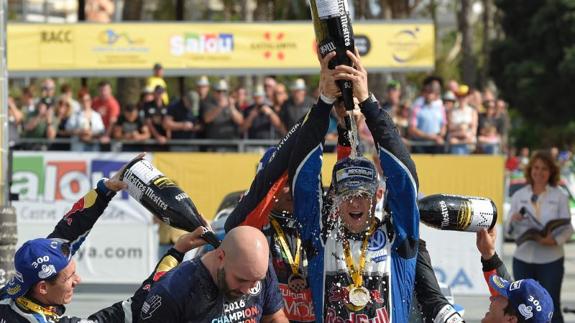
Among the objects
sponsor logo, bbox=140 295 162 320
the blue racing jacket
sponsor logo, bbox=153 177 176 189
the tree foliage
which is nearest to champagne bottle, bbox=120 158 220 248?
sponsor logo, bbox=153 177 176 189

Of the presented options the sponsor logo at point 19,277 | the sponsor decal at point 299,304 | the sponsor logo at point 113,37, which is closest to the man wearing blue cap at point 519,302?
the sponsor decal at point 299,304

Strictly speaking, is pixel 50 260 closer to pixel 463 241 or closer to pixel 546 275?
pixel 546 275

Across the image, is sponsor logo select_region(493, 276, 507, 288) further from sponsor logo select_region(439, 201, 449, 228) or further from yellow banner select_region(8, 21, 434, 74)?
yellow banner select_region(8, 21, 434, 74)

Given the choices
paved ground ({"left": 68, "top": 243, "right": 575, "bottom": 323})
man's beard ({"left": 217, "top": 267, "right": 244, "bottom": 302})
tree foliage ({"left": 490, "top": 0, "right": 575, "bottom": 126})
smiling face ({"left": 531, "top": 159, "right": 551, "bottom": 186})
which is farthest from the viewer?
tree foliage ({"left": 490, "top": 0, "right": 575, "bottom": 126})

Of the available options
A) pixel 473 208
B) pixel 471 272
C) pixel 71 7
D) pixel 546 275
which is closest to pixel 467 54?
pixel 471 272

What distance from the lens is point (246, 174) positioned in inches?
595

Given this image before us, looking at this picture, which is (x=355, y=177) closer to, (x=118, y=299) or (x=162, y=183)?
(x=162, y=183)

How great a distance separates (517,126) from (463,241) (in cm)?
4163

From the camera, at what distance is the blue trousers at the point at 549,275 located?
34.8 feet

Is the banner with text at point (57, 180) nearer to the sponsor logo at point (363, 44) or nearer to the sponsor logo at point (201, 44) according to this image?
the sponsor logo at point (201, 44)

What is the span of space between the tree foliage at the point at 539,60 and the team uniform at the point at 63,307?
34.0 metres

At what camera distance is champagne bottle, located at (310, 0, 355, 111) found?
5.38 m

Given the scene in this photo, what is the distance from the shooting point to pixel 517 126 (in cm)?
5497

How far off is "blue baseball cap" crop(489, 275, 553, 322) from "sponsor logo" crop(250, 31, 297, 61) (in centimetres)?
1307
